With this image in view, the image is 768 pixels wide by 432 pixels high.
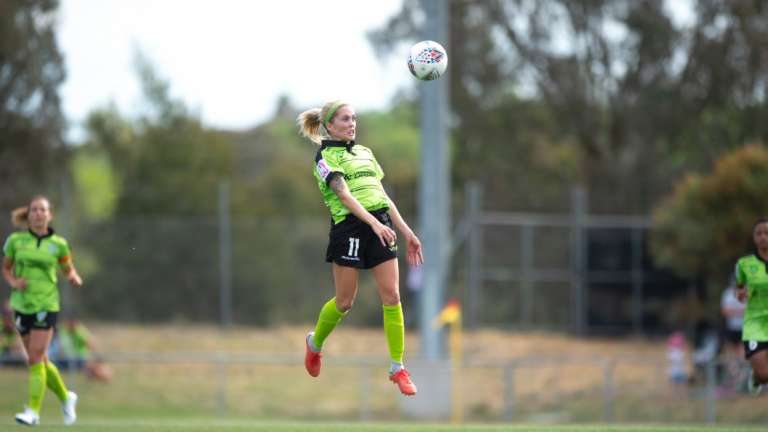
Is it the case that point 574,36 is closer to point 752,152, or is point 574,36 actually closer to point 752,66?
point 752,66

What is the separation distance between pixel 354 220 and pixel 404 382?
4.86 ft

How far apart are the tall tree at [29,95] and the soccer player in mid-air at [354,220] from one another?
2163cm

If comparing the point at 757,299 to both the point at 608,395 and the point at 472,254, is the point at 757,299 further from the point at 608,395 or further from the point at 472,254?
the point at 472,254

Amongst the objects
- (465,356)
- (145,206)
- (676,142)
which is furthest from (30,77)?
(676,142)

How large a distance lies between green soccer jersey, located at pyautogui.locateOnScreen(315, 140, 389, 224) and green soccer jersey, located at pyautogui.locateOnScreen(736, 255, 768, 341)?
4290 millimetres

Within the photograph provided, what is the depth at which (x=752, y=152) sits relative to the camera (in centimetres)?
2155

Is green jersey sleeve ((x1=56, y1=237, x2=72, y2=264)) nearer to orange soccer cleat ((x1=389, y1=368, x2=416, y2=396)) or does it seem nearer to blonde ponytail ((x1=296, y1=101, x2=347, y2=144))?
blonde ponytail ((x1=296, y1=101, x2=347, y2=144))

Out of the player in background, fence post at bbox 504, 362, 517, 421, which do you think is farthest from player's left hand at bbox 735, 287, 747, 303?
the player in background

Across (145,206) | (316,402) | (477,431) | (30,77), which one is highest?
(30,77)

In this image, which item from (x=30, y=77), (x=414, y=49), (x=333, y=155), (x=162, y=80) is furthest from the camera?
(x=162, y=80)

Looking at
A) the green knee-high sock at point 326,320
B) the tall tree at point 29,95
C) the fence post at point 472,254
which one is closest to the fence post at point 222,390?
the fence post at point 472,254

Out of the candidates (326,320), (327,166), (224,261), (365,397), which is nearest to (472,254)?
(224,261)

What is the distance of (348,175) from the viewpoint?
Result: 30.6 feet

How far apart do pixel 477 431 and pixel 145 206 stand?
2195cm
